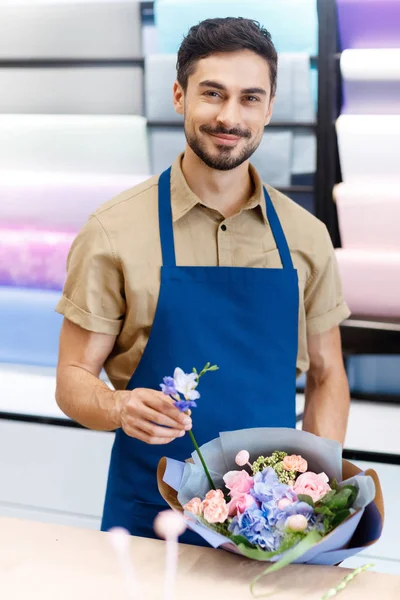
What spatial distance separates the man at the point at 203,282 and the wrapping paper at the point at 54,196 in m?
1.46

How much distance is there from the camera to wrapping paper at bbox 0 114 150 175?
317 cm

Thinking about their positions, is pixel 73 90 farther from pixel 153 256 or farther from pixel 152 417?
pixel 152 417

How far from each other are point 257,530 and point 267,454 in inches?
7.0

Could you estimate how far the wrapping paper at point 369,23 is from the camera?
9.25ft

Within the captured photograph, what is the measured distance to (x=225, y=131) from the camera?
1603mm

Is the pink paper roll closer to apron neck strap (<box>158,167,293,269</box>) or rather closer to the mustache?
apron neck strap (<box>158,167,293,269</box>)

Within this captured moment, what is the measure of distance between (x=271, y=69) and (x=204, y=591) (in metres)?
1.02

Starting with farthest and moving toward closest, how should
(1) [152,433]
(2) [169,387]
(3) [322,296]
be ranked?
(3) [322,296] < (1) [152,433] < (2) [169,387]

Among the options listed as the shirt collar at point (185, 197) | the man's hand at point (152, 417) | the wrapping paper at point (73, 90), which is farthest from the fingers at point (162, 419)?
the wrapping paper at point (73, 90)

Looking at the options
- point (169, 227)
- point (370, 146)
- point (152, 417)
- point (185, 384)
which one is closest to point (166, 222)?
point (169, 227)

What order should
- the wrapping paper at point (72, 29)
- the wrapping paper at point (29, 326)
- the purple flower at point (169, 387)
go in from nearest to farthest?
the purple flower at point (169, 387) → the wrapping paper at point (72, 29) → the wrapping paper at point (29, 326)

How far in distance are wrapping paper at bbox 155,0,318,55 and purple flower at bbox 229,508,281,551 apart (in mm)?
2110

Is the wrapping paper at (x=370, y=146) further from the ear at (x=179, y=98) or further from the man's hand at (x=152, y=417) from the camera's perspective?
the man's hand at (x=152, y=417)

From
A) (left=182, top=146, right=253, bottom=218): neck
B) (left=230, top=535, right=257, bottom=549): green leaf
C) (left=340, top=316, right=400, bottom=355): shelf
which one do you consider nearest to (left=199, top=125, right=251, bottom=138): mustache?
(left=182, top=146, right=253, bottom=218): neck
